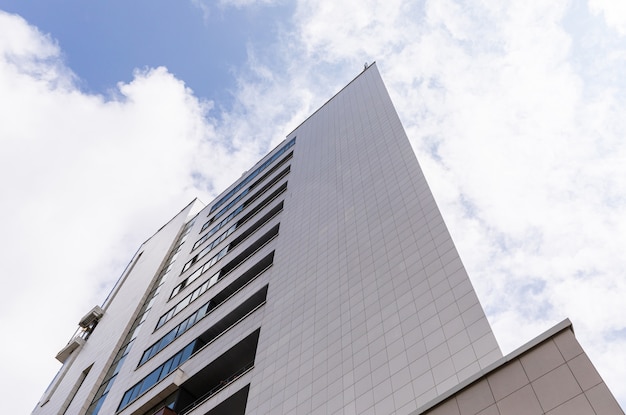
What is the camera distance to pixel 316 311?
2391cm

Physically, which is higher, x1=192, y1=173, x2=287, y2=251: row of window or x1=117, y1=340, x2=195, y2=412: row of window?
x1=192, y1=173, x2=287, y2=251: row of window

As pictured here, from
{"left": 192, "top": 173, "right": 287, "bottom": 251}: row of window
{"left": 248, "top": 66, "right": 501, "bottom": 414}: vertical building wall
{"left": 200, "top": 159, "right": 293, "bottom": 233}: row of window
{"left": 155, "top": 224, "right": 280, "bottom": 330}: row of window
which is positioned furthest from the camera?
{"left": 200, "top": 159, "right": 293, "bottom": 233}: row of window

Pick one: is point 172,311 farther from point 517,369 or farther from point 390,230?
point 517,369

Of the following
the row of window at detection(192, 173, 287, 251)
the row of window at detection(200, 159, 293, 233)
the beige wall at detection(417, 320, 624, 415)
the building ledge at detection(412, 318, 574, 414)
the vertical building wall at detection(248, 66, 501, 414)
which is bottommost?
the beige wall at detection(417, 320, 624, 415)

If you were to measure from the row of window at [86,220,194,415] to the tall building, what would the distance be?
19 cm

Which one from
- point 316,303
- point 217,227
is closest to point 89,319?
point 217,227

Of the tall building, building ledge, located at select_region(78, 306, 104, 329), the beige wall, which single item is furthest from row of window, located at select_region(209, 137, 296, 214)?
the beige wall

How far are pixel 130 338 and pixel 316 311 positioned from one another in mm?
22703

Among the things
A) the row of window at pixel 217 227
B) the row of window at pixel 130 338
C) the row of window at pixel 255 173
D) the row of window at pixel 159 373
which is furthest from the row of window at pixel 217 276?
the row of window at pixel 255 173

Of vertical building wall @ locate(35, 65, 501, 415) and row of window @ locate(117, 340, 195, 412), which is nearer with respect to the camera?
vertical building wall @ locate(35, 65, 501, 415)

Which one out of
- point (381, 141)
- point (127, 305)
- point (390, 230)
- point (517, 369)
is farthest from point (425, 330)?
point (127, 305)

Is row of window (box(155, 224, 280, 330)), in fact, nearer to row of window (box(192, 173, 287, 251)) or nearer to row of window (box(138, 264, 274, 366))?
row of window (box(138, 264, 274, 366))

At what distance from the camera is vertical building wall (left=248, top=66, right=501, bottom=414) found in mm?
16547

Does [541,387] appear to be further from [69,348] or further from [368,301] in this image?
[69,348]
